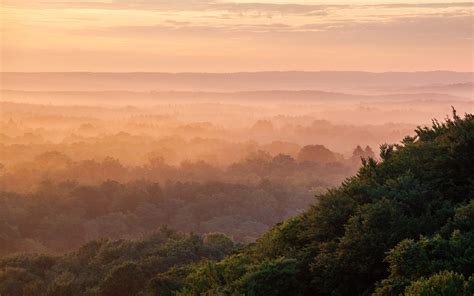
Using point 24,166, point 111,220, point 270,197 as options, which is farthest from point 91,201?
point 24,166

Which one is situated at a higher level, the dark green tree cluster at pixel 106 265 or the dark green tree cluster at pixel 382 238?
the dark green tree cluster at pixel 382 238

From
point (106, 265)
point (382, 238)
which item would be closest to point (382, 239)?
point (382, 238)

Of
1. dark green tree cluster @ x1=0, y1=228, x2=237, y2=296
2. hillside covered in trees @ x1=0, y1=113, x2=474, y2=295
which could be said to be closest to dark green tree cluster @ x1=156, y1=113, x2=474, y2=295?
hillside covered in trees @ x1=0, y1=113, x2=474, y2=295

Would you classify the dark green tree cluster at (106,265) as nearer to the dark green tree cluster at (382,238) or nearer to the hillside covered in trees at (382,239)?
the hillside covered in trees at (382,239)

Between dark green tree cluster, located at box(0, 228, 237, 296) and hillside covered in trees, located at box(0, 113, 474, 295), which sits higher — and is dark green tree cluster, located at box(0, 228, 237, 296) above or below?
below

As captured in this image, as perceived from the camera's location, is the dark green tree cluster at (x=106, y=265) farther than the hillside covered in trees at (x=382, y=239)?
Yes

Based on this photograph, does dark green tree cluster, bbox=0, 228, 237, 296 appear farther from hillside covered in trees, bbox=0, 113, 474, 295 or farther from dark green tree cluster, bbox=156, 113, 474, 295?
dark green tree cluster, bbox=156, 113, 474, 295

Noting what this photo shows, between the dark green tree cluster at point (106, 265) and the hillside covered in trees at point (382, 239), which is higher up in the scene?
the hillside covered in trees at point (382, 239)

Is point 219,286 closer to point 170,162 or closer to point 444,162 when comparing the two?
point 444,162

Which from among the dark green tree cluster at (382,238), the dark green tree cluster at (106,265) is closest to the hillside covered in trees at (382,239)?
the dark green tree cluster at (382,238)
